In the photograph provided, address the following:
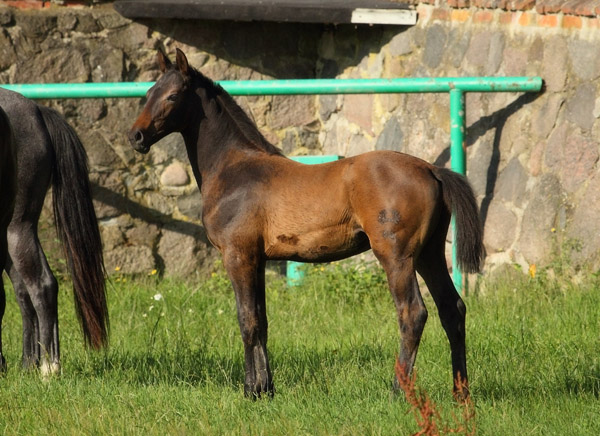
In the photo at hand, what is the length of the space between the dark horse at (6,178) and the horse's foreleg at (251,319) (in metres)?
1.17

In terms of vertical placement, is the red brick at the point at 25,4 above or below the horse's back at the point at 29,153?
above

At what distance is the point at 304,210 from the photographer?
4.66m

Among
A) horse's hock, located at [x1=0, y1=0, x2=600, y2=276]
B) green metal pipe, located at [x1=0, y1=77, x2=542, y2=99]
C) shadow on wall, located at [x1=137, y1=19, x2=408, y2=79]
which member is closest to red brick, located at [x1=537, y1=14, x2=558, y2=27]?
horse's hock, located at [x1=0, y1=0, x2=600, y2=276]

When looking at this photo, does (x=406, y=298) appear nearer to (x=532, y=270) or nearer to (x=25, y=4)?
(x=532, y=270)

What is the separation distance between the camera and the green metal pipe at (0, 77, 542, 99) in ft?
23.0

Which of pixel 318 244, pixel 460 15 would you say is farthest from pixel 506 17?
pixel 318 244

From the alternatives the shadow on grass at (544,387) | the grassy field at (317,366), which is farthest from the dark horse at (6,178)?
the shadow on grass at (544,387)

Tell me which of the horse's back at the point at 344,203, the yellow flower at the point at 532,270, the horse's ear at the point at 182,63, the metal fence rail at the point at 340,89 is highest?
the horse's ear at the point at 182,63

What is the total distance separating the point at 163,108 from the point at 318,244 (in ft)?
3.70

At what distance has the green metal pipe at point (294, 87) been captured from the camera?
7020 mm

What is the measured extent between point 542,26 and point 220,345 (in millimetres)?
3362

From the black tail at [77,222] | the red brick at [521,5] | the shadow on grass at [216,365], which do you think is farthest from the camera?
the red brick at [521,5]

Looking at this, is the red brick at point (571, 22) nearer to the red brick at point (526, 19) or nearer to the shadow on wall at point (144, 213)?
the red brick at point (526, 19)

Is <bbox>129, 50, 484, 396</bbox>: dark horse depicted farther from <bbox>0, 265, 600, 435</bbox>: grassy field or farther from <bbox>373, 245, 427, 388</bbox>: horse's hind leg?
<bbox>0, 265, 600, 435</bbox>: grassy field
